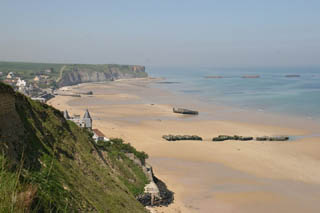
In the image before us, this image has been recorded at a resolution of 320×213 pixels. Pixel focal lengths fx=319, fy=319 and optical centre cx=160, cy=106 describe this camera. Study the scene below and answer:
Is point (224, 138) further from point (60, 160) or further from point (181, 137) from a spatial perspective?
point (60, 160)

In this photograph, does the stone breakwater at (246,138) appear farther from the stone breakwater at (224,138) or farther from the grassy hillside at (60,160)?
the grassy hillside at (60,160)

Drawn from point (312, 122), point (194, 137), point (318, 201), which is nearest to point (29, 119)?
point (318, 201)

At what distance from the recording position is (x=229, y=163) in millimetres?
30156

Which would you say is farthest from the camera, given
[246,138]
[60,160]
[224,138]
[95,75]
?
[95,75]

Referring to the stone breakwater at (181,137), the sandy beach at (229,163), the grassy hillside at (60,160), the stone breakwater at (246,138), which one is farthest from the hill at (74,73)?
the grassy hillside at (60,160)

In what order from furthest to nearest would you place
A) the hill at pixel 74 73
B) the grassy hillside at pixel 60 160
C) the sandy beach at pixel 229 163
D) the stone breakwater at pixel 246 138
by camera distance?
the hill at pixel 74 73 → the stone breakwater at pixel 246 138 → the sandy beach at pixel 229 163 → the grassy hillside at pixel 60 160

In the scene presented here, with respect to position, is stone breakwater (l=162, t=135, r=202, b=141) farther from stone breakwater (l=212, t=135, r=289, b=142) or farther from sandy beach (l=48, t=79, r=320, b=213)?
stone breakwater (l=212, t=135, r=289, b=142)

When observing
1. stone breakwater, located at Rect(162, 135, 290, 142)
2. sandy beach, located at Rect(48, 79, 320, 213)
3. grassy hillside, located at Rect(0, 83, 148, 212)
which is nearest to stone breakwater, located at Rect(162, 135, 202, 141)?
stone breakwater, located at Rect(162, 135, 290, 142)

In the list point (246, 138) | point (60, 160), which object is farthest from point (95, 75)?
point (60, 160)

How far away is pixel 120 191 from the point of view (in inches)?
599

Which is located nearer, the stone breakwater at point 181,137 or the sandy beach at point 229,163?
the sandy beach at point 229,163

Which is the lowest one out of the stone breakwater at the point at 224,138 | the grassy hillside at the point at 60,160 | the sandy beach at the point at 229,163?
the sandy beach at the point at 229,163

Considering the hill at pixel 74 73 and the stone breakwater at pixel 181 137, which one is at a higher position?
the hill at pixel 74 73

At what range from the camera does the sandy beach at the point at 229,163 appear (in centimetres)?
2167
